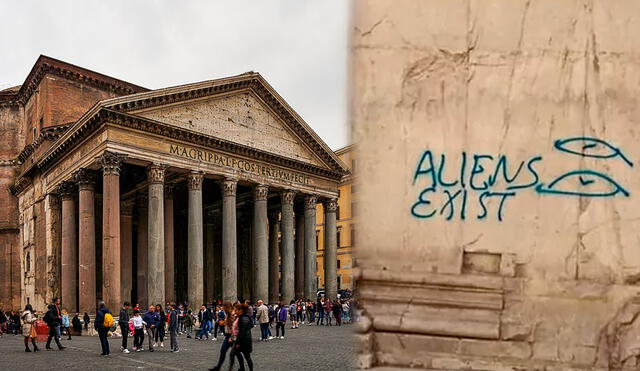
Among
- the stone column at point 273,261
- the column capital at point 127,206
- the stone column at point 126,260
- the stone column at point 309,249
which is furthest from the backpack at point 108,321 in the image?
the stone column at point 273,261

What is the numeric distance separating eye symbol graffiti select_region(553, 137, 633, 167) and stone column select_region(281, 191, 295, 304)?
28.1 metres

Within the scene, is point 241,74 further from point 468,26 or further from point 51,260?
point 468,26

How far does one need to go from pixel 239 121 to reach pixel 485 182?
26.9 m

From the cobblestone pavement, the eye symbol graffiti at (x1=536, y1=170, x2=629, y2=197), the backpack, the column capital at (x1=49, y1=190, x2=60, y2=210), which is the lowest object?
the cobblestone pavement

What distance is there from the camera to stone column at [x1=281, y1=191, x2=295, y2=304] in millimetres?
30286

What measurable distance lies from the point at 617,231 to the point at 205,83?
25658mm

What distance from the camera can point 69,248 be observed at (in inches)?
1021

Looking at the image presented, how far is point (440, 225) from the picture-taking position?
2.49m

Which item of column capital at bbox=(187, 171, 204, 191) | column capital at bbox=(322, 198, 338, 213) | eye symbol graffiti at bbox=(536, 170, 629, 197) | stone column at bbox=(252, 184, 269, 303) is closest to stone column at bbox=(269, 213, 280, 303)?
column capital at bbox=(322, 198, 338, 213)

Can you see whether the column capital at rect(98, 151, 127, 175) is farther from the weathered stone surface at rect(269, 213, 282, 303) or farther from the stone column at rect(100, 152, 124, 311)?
the weathered stone surface at rect(269, 213, 282, 303)

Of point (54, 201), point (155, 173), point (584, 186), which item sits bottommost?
point (584, 186)

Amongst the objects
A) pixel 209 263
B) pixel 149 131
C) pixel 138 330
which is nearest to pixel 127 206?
pixel 209 263

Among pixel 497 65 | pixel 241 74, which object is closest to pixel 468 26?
pixel 497 65

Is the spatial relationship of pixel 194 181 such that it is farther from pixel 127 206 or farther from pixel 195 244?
pixel 127 206
